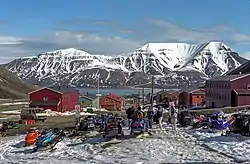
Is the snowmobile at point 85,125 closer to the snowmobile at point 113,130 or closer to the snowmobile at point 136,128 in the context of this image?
the snowmobile at point 113,130

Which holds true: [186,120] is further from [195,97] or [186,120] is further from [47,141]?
[195,97]

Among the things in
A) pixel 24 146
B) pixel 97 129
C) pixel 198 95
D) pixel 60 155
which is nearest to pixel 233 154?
pixel 60 155

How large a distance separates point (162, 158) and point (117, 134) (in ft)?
26.5

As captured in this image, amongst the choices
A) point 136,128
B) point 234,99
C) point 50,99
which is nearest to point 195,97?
point 234,99

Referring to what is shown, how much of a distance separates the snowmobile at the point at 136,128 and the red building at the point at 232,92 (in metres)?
59.3

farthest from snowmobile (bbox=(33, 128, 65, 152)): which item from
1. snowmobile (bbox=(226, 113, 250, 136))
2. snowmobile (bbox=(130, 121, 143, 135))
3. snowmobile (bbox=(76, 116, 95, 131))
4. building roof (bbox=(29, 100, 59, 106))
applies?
building roof (bbox=(29, 100, 59, 106))

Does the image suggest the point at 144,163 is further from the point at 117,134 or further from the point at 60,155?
the point at 117,134

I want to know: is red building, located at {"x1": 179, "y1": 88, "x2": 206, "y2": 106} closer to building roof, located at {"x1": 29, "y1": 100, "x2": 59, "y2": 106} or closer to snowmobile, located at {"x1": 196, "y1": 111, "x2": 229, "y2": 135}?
building roof, located at {"x1": 29, "y1": 100, "x2": 59, "y2": 106}

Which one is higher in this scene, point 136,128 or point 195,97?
point 195,97

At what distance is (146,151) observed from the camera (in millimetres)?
23062

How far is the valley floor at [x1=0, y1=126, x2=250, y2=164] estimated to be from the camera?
2120 cm

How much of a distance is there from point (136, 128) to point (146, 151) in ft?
16.2

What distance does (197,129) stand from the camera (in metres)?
32.8

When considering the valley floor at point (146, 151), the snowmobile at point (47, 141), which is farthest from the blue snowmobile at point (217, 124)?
the snowmobile at point (47, 141)
